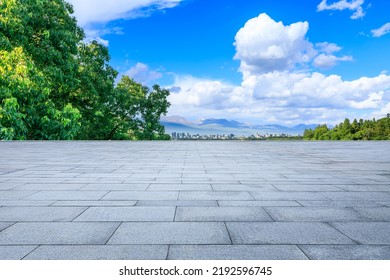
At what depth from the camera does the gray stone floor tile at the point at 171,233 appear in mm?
2900

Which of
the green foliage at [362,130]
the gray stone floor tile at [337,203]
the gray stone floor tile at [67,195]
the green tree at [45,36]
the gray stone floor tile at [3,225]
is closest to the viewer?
the gray stone floor tile at [3,225]

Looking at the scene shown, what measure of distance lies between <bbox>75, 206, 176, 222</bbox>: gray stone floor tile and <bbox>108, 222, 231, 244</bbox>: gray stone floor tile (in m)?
0.19

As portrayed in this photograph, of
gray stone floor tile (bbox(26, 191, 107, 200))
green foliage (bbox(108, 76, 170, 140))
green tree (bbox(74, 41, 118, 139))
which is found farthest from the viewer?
green foliage (bbox(108, 76, 170, 140))

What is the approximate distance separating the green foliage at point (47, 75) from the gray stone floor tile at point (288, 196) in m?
15.0

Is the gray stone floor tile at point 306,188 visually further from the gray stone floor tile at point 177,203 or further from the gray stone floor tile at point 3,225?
the gray stone floor tile at point 3,225

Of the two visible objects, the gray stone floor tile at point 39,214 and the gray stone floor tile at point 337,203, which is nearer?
the gray stone floor tile at point 39,214

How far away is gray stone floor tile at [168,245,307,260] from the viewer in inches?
102

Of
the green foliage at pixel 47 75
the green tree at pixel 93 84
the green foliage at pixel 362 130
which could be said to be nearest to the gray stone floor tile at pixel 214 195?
the green foliage at pixel 47 75

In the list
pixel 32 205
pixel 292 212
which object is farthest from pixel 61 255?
pixel 292 212

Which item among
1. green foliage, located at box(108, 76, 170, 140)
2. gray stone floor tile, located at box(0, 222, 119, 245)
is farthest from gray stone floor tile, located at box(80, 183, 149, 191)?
green foliage, located at box(108, 76, 170, 140)

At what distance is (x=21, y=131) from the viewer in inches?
679

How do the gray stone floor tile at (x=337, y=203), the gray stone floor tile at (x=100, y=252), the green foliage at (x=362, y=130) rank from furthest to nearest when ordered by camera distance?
the green foliage at (x=362, y=130), the gray stone floor tile at (x=337, y=203), the gray stone floor tile at (x=100, y=252)

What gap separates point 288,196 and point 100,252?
3.10 meters

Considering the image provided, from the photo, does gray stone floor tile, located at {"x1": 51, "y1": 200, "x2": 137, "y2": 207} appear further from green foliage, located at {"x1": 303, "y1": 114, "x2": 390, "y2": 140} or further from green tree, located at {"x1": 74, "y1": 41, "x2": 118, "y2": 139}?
green foliage, located at {"x1": 303, "y1": 114, "x2": 390, "y2": 140}
